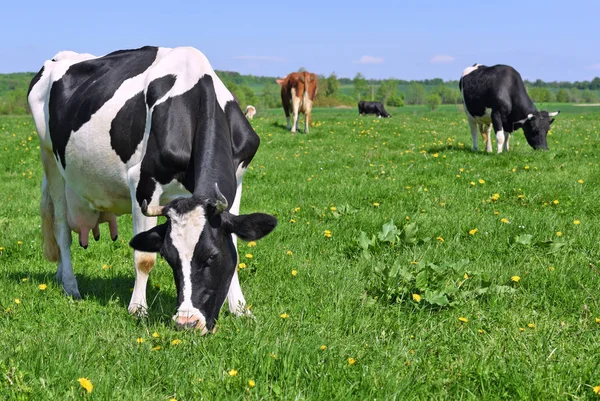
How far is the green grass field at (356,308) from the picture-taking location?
11.6 feet

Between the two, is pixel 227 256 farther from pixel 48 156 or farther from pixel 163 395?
pixel 48 156

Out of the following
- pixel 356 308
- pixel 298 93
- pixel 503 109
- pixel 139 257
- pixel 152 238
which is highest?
pixel 298 93

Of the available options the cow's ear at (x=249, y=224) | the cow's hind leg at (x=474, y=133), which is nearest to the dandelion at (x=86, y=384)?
the cow's ear at (x=249, y=224)

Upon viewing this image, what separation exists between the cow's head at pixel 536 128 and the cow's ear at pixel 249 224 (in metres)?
12.5

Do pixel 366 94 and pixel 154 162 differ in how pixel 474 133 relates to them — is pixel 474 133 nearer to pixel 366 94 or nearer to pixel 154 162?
pixel 154 162

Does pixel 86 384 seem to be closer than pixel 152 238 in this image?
Yes

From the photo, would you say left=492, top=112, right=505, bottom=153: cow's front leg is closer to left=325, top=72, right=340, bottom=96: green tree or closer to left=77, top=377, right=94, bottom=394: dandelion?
left=77, top=377, right=94, bottom=394: dandelion

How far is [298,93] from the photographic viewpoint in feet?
71.7

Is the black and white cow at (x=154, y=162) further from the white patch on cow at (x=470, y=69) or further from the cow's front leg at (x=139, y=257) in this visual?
the white patch on cow at (x=470, y=69)

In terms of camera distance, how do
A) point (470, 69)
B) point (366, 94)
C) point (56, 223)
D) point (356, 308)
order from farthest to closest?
1. point (366, 94)
2. point (470, 69)
3. point (56, 223)
4. point (356, 308)

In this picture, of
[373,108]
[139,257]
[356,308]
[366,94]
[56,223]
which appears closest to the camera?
[356,308]

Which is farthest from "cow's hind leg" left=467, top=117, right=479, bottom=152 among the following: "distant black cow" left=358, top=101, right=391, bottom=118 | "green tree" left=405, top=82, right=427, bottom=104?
"green tree" left=405, top=82, right=427, bottom=104

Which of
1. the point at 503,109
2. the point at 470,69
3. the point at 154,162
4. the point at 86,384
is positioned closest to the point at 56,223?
the point at 154,162

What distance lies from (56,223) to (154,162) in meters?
2.37
